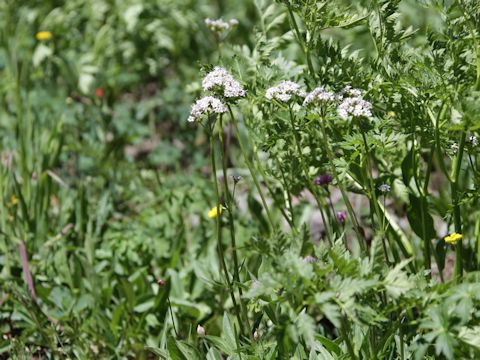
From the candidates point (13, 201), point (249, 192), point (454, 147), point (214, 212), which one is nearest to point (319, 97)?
point (454, 147)

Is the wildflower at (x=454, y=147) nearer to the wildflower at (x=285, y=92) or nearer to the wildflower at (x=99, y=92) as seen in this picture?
the wildflower at (x=285, y=92)

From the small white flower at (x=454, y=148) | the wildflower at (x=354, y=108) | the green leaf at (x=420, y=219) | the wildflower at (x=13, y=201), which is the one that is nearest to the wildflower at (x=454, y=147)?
the small white flower at (x=454, y=148)

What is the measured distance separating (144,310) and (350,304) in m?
1.29

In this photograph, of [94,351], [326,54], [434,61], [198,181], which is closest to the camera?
[434,61]

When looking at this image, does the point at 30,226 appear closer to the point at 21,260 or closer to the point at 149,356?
the point at 21,260

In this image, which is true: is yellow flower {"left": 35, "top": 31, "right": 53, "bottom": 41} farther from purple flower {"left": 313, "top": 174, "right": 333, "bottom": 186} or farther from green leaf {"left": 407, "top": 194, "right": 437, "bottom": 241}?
green leaf {"left": 407, "top": 194, "right": 437, "bottom": 241}

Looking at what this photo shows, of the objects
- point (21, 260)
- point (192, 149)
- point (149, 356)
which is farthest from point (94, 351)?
point (192, 149)

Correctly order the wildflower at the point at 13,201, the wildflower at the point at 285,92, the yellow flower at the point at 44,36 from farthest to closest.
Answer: the yellow flower at the point at 44,36
the wildflower at the point at 13,201
the wildflower at the point at 285,92

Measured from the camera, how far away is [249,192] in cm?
326

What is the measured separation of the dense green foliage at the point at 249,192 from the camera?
5.68ft

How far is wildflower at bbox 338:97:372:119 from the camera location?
173 cm

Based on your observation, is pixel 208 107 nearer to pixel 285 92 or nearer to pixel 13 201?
pixel 285 92

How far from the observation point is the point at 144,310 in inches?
105

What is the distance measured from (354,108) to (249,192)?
1.54m
